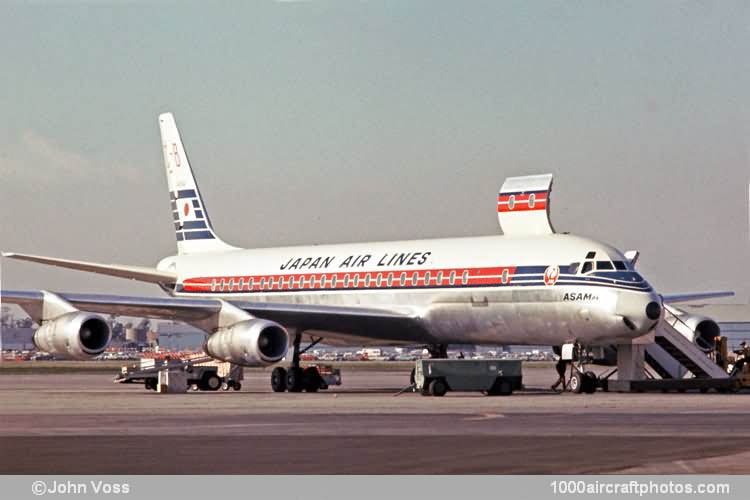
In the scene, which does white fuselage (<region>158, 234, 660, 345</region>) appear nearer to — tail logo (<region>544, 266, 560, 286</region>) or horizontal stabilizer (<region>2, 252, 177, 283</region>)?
tail logo (<region>544, 266, 560, 286</region>)

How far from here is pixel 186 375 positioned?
5481 centimetres

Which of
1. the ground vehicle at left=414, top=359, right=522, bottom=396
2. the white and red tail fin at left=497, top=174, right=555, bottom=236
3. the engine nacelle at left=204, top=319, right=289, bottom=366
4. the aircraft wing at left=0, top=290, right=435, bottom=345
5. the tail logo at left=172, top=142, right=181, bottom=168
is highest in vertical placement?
the tail logo at left=172, top=142, right=181, bottom=168

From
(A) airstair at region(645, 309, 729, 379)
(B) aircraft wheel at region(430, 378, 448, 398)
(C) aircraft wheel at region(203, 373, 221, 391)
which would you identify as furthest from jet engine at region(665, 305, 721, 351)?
(C) aircraft wheel at region(203, 373, 221, 391)

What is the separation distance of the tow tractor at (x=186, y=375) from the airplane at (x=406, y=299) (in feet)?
7.84

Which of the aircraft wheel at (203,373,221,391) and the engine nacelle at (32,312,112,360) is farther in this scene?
the aircraft wheel at (203,373,221,391)

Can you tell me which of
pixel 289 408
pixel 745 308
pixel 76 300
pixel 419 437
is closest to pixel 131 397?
pixel 76 300

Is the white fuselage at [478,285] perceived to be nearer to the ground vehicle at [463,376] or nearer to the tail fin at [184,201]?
the ground vehicle at [463,376]

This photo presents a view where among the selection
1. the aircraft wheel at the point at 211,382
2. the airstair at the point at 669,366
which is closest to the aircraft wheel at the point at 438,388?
the airstair at the point at 669,366

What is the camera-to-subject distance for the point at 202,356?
62156 millimetres

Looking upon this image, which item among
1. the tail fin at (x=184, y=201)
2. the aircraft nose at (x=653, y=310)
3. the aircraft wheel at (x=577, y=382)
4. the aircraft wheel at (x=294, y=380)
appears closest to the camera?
the aircraft nose at (x=653, y=310)

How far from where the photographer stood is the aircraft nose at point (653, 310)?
149ft

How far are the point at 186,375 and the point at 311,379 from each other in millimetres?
4756

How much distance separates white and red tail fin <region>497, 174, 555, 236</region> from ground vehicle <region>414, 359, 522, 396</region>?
563 centimetres

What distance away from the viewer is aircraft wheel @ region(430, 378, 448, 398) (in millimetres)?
45938
